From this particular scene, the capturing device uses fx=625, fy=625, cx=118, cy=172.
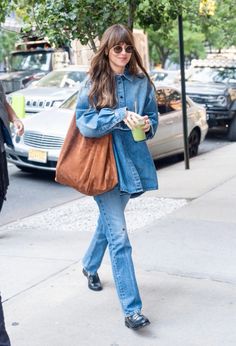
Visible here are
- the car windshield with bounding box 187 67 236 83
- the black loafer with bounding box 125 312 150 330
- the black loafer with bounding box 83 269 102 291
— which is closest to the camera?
the black loafer with bounding box 125 312 150 330

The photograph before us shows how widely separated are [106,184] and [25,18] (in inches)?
159

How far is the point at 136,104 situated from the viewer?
3975 millimetres

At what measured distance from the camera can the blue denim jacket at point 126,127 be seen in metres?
3.86

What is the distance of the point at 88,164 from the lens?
394 centimetres

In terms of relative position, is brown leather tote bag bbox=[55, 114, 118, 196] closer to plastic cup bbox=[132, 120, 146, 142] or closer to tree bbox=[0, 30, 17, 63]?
plastic cup bbox=[132, 120, 146, 142]

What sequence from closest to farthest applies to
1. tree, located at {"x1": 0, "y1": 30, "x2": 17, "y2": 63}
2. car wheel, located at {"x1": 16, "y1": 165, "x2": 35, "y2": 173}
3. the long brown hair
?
the long brown hair
car wheel, located at {"x1": 16, "y1": 165, "x2": 35, "y2": 173}
tree, located at {"x1": 0, "y1": 30, "x2": 17, "y2": 63}

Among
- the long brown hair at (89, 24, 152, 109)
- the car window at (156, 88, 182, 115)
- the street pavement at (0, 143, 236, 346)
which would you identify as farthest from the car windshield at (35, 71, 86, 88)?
the long brown hair at (89, 24, 152, 109)

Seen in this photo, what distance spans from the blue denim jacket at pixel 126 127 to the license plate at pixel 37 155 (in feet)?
18.2

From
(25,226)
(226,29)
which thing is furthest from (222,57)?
(25,226)

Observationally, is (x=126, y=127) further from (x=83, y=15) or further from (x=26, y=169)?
(x=26, y=169)

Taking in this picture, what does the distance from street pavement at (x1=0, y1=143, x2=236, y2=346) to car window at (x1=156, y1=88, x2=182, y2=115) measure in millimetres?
4072

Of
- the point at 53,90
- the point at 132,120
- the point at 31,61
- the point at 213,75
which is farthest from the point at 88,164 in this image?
the point at 31,61

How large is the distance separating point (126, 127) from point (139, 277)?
1.36 m

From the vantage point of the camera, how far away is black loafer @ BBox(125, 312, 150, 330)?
381cm
